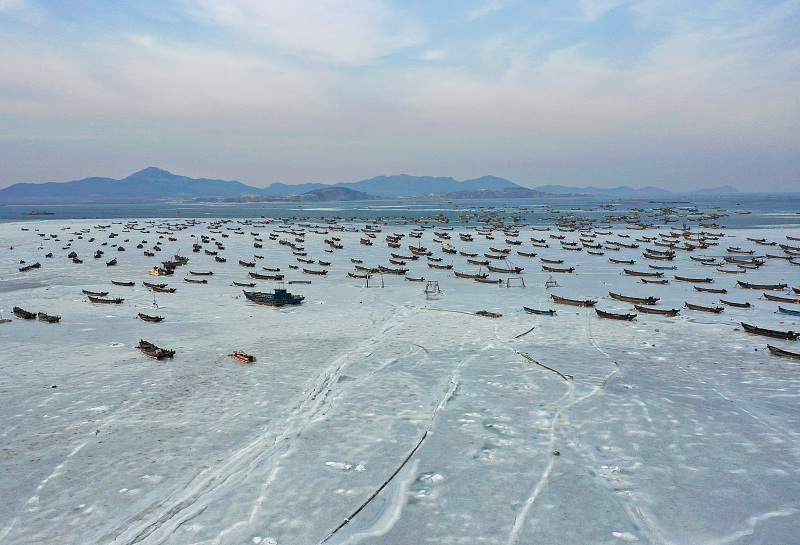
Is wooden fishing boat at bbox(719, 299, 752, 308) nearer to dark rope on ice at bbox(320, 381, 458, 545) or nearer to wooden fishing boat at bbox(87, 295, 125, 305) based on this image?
dark rope on ice at bbox(320, 381, 458, 545)

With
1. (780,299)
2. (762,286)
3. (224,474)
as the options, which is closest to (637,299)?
(780,299)

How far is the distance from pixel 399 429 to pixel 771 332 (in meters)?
22.9

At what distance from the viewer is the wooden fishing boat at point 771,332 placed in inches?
958

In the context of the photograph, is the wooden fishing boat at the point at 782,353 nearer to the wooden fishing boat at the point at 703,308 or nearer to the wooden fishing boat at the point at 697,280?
the wooden fishing boat at the point at 703,308

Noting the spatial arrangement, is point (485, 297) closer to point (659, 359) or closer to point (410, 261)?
point (659, 359)

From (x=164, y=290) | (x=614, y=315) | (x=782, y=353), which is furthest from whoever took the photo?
(x=164, y=290)

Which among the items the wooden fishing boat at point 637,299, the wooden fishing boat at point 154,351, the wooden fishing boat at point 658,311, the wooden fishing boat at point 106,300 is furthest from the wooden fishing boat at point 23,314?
the wooden fishing boat at point 637,299

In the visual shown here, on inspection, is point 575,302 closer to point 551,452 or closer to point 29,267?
point 551,452

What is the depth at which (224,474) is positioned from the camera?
12375 mm

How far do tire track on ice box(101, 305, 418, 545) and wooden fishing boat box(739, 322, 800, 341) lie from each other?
23.8 metres

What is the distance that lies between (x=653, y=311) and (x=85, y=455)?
1260 inches

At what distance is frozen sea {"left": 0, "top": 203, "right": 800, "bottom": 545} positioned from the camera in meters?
10.6

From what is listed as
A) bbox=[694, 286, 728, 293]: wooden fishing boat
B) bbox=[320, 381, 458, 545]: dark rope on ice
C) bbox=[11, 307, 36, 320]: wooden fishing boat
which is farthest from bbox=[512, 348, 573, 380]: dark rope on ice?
bbox=[11, 307, 36, 320]: wooden fishing boat

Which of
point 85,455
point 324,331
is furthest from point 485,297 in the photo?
point 85,455
